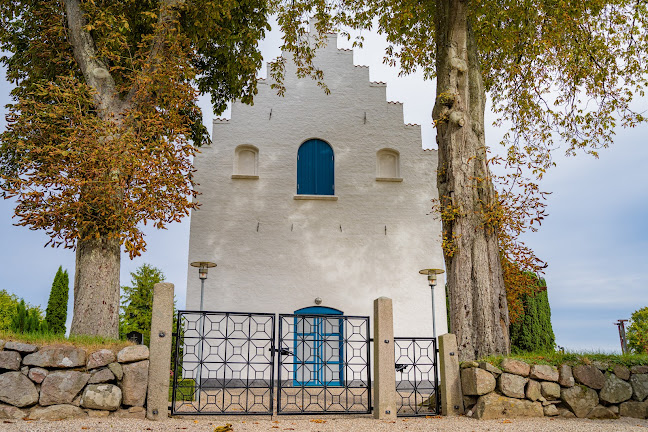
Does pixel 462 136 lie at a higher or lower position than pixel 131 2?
lower

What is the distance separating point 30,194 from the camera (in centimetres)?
920

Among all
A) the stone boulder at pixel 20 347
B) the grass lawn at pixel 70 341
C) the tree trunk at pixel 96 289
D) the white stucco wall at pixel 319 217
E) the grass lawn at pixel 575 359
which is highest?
the white stucco wall at pixel 319 217

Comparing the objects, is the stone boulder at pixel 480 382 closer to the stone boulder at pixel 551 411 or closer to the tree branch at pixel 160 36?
the stone boulder at pixel 551 411

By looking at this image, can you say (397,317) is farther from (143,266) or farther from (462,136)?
(143,266)

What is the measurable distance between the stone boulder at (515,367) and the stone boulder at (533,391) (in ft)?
0.53

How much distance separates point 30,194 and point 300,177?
7.11m

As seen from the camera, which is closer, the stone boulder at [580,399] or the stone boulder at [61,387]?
the stone boulder at [61,387]

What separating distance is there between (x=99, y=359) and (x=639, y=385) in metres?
8.13

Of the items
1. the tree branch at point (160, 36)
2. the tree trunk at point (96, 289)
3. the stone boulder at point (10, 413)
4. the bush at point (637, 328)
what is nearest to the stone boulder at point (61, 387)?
the stone boulder at point (10, 413)

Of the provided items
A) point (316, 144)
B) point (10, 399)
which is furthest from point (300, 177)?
point (10, 399)

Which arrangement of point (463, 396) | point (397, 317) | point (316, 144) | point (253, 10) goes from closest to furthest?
1. point (463, 396)
2. point (253, 10)
3. point (397, 317)
4. point (316, 144)

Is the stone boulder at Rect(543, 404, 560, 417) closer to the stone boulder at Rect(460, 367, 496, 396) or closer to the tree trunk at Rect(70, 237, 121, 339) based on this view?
the stone boulder at Rect(460, 367, 496, 396)

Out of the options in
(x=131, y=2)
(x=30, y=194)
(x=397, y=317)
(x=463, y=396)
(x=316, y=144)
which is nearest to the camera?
(x=463, y=396)

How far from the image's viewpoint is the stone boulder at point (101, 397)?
23.7ft
